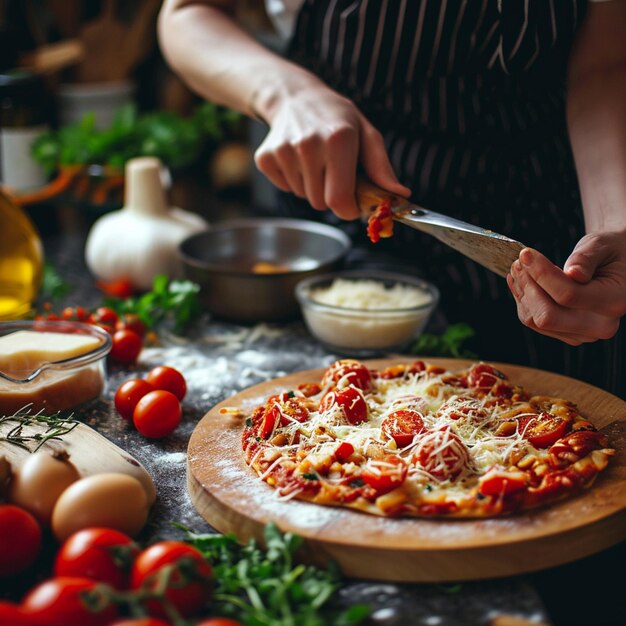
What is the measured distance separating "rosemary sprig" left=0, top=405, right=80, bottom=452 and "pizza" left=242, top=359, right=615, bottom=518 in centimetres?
36

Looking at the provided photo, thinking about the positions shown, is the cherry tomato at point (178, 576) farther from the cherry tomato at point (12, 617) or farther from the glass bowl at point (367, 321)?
the glass bowl at point (367, 321)

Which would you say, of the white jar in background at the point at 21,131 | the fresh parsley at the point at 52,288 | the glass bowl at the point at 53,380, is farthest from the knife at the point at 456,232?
the white jar in background at the point at 21,131

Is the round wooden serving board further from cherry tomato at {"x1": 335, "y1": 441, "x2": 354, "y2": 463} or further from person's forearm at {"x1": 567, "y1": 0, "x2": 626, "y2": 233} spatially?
person's forearm at {"x1": 567, "y1": 0, "x2": 626, "y2": 233}

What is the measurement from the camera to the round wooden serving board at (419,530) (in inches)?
51.4

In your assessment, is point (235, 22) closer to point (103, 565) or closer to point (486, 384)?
point (486, 384)

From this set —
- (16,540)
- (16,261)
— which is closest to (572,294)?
(16,540)

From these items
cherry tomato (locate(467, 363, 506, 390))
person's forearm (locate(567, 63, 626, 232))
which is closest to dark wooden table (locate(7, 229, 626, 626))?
cherry tomato (locate(467, 363, 506, 390))

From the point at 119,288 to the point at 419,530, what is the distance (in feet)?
5.56

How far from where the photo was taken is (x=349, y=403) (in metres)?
1.72

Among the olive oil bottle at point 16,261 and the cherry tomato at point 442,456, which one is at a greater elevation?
the cherry tomato at point 442,456

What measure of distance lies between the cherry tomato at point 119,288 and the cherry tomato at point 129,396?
92cm

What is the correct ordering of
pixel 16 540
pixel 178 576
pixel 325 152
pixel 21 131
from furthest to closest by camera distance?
pixel 21 131 → pixel 325 152 → pixel 16 540 → pixel 178 576

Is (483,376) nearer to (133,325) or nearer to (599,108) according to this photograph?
(599,108)

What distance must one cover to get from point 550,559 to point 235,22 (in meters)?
1.85
